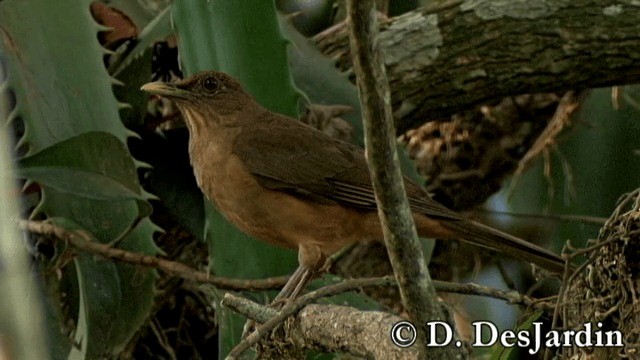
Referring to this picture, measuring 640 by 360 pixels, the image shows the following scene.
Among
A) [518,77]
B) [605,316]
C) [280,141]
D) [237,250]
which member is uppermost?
[518,77]

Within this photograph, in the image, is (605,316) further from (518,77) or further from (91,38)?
(518,77)

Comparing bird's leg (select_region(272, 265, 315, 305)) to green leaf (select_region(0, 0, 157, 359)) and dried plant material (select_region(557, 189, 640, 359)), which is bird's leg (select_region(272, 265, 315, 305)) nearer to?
green leaf (select_region(0, 0, 157, 359))

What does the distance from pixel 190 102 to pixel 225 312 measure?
0.79 metres

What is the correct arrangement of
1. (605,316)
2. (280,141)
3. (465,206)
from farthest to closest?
(465,206) < (280,141) < (605,316)

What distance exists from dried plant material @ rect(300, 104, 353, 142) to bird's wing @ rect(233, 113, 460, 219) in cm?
43

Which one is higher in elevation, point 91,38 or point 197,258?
point 91,38

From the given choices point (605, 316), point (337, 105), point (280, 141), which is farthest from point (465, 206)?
point (605, 316)

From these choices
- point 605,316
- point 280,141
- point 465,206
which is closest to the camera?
point 605,316

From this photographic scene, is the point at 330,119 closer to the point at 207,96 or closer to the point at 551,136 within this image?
the point at 207,96

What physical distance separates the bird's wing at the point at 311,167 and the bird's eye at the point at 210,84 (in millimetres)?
183

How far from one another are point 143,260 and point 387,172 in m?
1.79

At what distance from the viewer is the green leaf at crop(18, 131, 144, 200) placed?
277 centimetres

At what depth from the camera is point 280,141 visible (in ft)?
11.3

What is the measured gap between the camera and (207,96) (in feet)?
11.5
